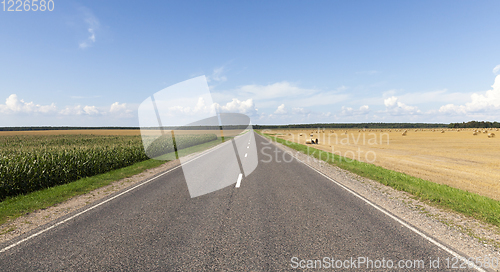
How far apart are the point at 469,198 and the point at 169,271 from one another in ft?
29.7

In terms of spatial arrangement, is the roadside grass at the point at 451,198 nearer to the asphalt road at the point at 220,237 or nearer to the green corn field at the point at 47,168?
the asphalt road at the point at 220,237

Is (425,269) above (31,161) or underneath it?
underneath

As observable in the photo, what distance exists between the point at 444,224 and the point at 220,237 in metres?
5.16

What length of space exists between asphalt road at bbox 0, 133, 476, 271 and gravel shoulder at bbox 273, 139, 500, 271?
0.50 m

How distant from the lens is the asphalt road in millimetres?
3779

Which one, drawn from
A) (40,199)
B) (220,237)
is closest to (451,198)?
(220,237)

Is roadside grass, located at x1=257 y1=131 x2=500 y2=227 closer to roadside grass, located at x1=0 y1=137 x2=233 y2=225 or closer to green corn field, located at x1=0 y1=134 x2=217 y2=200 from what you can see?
roadside grass, located at x1=0 y1=137 x2=233 y2=225

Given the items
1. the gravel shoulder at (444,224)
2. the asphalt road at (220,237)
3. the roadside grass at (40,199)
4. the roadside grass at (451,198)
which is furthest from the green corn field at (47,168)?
the roadside grass at (451,198)

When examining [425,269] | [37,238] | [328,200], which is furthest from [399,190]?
[37,238]

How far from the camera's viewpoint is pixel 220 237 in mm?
4605

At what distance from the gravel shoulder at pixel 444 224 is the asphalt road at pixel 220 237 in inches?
19.8

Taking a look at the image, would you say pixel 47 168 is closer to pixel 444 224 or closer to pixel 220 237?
pixel 220 237

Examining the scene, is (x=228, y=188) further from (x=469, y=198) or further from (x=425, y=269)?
(x=469, y=198)

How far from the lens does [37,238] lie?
15.7 ft
